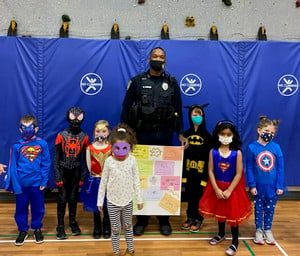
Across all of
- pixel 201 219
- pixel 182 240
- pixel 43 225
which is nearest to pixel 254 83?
pixel 201 219

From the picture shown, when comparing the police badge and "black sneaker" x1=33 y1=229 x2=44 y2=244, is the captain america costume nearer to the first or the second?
the police badge

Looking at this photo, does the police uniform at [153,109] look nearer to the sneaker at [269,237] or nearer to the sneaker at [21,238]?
the sneaker at [269,237]

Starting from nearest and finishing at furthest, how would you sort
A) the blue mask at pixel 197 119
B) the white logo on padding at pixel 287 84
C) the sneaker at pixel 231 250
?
the sneaker at pixel 231 250, the blue mask at pixel 197 119, the white logo on padding at pixel 287 84

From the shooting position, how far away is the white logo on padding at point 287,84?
4770 millimetres

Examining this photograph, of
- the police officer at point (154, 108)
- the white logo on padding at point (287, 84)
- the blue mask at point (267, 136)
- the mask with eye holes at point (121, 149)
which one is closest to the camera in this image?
the mask with eye holes at point (121, 149)

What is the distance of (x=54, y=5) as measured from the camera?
482 cm

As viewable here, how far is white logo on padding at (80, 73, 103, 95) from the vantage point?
4582 mm

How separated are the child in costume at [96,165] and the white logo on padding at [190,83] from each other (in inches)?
59.5

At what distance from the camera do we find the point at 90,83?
4.59 meters

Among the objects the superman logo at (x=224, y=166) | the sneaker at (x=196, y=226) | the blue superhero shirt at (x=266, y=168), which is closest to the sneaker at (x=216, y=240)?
the sneaker at (x=196, y=226)

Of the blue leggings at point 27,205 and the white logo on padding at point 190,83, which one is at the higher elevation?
the white logo on padding at point 190,83

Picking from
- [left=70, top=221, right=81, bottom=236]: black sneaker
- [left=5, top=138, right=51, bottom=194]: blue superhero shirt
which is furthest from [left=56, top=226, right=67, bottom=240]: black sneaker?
[left=5, top=138, right=51, bottom=194]: blue superhero shirt

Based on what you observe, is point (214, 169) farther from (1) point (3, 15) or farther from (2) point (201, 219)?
(1) point (3, 15)

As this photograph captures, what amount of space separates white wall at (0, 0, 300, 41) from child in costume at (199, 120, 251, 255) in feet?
7.20
